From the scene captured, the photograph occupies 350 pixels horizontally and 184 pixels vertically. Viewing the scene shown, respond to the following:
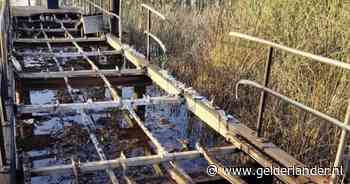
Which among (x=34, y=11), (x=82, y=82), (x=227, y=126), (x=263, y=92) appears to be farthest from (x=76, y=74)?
(x=34, y=11)

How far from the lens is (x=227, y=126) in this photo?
413cm

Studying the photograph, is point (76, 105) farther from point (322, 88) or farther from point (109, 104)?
point (322, 88)

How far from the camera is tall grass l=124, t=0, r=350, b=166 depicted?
461 cm

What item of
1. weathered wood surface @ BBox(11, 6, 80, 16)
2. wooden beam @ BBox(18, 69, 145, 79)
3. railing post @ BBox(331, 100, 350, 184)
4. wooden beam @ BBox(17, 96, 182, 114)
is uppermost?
weathered wood surface @ BBox(11, 6, 80, 16)

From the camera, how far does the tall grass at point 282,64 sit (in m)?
4.61

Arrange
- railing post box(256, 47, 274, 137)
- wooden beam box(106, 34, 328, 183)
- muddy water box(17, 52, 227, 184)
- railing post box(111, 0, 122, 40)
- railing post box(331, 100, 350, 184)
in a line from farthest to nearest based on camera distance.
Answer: railing post box(111, 0, 122, 40), muddy water box(17, 52, 227, 184), railing post box(256, 47, 274, 137), wooden beam box(106, 34, 328, 183), railing post box(331, 100, 350, 184)

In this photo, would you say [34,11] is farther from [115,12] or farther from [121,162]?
[121,162]

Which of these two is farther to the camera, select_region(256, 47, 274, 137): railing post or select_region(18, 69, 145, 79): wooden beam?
select_region(18, 69, 145, 79): wooden beam

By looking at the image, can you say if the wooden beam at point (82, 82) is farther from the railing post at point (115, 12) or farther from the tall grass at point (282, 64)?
the railing post at point (115, 12)

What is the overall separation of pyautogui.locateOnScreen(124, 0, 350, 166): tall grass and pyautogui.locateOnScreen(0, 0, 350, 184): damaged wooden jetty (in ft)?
2.88

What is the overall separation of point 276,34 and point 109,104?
2.76 m

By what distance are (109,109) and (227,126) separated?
2.21 metres

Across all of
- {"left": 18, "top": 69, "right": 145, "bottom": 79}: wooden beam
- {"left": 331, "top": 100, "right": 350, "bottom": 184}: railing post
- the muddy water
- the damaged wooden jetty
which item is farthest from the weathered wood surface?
{"left": 331, "top": 100, "right": 350, "bottom": 184}: railing post

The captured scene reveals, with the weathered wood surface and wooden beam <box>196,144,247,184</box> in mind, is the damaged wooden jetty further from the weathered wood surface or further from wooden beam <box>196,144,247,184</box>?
the weathered wood surface
